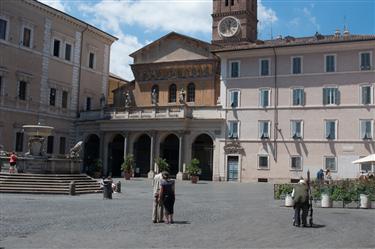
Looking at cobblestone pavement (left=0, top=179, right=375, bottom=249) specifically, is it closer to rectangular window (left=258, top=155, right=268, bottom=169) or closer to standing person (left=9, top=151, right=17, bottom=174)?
standing person (left=9, top=151, right=17, bottom=174)

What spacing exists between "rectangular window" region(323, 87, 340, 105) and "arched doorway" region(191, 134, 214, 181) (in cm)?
1091

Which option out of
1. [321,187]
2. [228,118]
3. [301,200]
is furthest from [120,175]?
[301,200]

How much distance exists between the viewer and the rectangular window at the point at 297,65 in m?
44.2

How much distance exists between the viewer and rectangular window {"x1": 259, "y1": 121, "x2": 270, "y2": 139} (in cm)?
4453

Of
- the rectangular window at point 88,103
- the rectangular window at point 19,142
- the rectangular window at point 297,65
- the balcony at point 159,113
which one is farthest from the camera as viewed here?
the rectangular window at point 88,103

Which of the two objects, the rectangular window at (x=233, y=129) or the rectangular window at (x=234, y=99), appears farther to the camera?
the rectangular window at (x=234, y=99)

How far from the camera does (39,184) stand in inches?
1035

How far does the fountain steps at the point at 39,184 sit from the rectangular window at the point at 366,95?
77.6ft

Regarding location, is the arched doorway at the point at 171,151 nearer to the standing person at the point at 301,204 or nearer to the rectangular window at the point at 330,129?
the rectangular window at the point at 330,129

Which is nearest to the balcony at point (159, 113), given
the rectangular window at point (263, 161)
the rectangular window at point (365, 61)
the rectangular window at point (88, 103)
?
the rectangular window at point (88, 103)

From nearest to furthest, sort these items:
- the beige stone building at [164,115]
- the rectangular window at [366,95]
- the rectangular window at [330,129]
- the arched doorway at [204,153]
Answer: the rectangular window at [366,95], the rectangular window at [330,129], the beige stone building at [164,115], the arched doorway at [204,153]

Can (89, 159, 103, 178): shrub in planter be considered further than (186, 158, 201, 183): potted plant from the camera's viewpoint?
Yes

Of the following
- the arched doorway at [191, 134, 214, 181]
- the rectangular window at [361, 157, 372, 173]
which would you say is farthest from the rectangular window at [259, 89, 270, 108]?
the rectangular window at [361, 157, 372, 173]

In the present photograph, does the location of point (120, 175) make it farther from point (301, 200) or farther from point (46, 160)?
point (301, 200)
